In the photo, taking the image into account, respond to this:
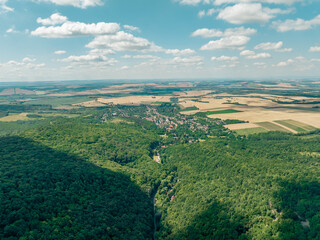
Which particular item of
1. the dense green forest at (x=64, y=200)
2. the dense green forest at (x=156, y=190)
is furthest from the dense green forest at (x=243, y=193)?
the dense green forest at (x=64, y=200)

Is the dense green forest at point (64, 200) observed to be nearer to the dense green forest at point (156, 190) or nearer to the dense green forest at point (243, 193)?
the dense green forest at point (156, 190)

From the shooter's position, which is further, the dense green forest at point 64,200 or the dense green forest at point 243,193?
the dense green forest at point 243,193

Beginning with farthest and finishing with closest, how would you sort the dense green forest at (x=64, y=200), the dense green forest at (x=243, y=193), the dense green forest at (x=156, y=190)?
the dense green forest at (x=243, y=193) < the dense green forest at (x=156, y=190) < the dense green forest at (x=64, y=200)

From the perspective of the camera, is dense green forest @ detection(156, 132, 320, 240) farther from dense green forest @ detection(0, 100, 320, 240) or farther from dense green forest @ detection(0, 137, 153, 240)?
dense green forest @ detection(0, 137, 153, 240)

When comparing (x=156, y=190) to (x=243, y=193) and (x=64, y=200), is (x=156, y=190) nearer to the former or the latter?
(x=243, y=193)

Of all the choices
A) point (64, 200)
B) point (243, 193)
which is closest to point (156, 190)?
point (243, 193)

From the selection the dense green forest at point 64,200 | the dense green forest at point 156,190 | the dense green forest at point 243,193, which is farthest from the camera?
the dense green forest at point 243,193

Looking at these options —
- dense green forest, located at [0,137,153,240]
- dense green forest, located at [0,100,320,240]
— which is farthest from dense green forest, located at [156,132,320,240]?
dense green forest, located at [0,137,153,240]

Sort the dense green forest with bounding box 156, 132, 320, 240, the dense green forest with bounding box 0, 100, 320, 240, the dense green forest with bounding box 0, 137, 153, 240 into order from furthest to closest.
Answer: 1. the dense green forest with bounding box 156, 132, 320, 240
2. the dense green forest with bounding box 0, 100, 320, 240
3. the dense green forest with bounding box 0, 137, 153, 240
